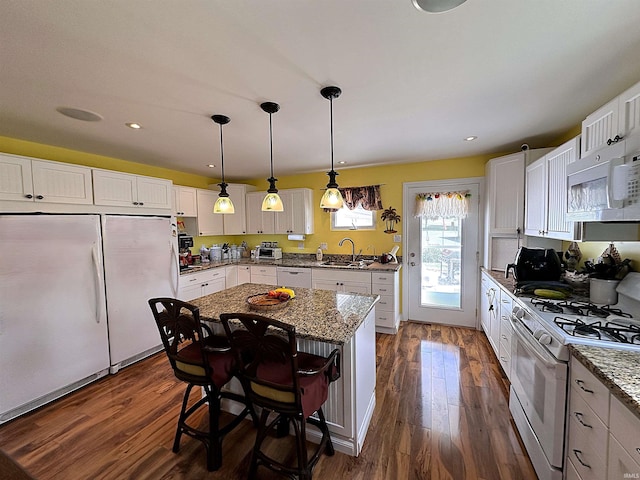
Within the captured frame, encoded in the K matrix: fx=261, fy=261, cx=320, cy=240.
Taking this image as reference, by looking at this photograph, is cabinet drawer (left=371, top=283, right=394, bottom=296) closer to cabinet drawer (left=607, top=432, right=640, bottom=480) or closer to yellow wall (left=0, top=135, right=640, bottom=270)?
yellow wall (left=0, top=135, right=640, bottom=270)

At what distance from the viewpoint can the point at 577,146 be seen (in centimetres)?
185

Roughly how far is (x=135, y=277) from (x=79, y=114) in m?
1.63

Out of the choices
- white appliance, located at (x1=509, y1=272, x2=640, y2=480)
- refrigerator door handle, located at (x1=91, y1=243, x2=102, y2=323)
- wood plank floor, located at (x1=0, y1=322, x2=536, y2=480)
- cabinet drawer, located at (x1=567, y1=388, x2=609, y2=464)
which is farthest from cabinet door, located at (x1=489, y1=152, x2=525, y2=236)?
refrigerator door handle, located at (x1=91, y1=243, x2=102, y2=323)

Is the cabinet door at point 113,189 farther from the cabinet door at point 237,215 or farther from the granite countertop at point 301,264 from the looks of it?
the cabinet door at point 237,215

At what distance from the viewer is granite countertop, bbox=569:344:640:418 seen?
3.11ft

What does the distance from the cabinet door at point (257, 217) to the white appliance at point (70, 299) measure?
177cm

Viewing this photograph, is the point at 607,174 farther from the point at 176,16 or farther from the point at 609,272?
the point at 176,16

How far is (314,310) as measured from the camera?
6.23ft

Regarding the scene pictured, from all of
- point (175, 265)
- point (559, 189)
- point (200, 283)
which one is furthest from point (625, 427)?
point (200, 283)

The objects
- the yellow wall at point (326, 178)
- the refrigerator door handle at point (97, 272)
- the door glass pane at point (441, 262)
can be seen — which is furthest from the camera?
the door glass pane at point (441, 262)

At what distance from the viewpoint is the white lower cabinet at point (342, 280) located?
3.70 meters

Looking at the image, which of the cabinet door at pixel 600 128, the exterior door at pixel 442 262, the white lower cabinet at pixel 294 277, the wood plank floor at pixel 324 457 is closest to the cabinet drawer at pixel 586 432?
the wood plank floor at pixel 324 457

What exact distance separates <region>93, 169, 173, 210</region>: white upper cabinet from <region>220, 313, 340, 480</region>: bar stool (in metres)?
2.25

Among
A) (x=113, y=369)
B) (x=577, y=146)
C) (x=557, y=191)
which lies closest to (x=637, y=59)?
(x=577, y=146)
